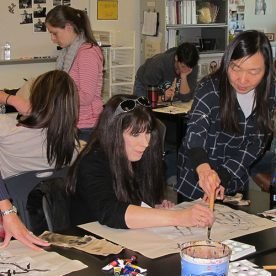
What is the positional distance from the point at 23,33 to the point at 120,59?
1.03m

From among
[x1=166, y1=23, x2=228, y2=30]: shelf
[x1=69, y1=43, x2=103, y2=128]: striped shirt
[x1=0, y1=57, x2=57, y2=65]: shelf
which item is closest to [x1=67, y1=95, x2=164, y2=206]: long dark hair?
[x1=69, y1=43, x2=103, y2=128]: striped shirt

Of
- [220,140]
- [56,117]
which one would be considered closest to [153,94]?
[56,117]

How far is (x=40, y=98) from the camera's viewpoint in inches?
102

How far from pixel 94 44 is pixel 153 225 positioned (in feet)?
5.68

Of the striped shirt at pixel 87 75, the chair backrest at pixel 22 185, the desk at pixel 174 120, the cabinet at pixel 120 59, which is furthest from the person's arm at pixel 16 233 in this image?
the cabinet at pixel 120 59

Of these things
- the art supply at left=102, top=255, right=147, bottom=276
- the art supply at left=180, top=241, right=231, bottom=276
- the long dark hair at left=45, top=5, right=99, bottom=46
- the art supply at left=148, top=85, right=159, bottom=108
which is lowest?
the art supply at left=102, top=255, right=147, bottom=276

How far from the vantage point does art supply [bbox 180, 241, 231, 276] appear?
118cm

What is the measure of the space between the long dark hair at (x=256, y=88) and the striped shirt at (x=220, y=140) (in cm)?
3

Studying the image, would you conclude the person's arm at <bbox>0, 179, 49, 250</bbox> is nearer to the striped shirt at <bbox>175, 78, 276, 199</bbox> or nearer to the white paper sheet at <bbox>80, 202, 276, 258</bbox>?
the white paper sheet at <bbox>80, 202, 276, 258</bbox>

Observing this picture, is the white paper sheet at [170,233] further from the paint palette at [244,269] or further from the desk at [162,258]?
the paint palette at [244,269]

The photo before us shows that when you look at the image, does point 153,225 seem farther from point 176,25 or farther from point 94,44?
point 176,25

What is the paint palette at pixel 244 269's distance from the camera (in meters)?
1.35

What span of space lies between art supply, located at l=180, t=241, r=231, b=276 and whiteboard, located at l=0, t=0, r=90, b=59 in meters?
3.76

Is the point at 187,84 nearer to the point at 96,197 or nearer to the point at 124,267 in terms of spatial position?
the point at 96,197
